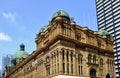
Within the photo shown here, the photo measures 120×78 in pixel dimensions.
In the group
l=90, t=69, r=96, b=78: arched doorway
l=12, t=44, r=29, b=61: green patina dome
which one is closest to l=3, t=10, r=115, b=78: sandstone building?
l=90, t=69, r=96, b=78: arched doorway

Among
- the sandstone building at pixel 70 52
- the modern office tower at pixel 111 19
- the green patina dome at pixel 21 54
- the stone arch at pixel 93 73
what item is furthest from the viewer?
the modern office tower at pixel 111 19

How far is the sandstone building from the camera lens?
68188mm

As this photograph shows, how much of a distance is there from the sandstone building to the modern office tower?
217 feet

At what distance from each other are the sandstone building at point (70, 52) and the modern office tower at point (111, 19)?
6622 cm

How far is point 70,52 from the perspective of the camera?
6950 centimetres

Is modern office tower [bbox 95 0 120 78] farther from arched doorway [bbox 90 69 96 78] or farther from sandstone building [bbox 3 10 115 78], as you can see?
arched doorway [bbox 90 69 96 78]

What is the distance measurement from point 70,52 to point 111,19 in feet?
321

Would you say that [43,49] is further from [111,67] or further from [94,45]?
[111,67]

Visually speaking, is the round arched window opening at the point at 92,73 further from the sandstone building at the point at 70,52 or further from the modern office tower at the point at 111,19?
the modern office tower at the point at 111,19

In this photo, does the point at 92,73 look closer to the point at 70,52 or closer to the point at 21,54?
the point at 70,52

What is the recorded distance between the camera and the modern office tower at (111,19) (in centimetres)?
15075

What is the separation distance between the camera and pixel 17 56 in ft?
413

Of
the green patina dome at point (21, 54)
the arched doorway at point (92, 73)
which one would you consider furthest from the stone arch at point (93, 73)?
the green patina dome at point (21, 54)

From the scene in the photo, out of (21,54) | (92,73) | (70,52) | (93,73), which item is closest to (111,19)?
(21,54)
